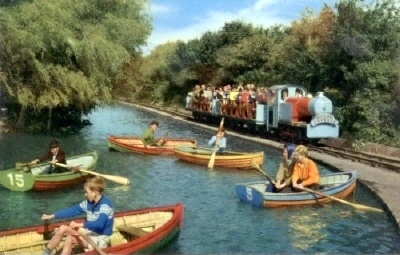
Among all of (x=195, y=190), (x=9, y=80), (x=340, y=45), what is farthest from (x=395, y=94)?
(x=9, y=80)

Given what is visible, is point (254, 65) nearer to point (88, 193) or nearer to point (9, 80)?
point (9, 80)

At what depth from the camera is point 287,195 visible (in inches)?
612

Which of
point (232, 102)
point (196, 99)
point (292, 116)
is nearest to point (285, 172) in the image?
point (292, 116)

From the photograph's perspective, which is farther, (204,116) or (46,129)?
(204,116)

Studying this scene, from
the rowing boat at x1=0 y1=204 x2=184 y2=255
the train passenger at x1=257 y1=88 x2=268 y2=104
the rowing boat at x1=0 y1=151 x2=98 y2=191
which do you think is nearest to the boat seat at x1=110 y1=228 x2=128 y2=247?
the rowing boat at x1=0 y1=204 x2=184 y2=255

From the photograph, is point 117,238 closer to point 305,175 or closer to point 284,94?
point 305,175

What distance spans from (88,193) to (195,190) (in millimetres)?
9639

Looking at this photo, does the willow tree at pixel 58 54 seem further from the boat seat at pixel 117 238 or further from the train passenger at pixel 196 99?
the boat seat at pixel 117 238

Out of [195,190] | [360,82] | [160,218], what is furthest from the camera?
[360,82]

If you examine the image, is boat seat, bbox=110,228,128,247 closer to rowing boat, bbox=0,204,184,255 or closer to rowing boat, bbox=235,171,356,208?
rowing boat, bbox=0,204,184,255

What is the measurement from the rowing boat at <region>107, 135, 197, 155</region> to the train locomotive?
522 centimetres

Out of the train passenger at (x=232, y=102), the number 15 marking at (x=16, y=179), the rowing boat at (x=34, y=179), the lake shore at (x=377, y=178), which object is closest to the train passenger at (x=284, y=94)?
the lake shore at (x=377, y=178)

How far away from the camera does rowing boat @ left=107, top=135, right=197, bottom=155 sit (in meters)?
26.6

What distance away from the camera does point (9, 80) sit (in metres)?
31.1
